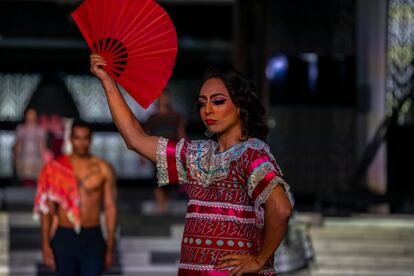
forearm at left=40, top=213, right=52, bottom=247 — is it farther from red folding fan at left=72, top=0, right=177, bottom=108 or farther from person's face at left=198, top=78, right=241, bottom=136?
person's face at left=198, top=78, right=241, bottom=136

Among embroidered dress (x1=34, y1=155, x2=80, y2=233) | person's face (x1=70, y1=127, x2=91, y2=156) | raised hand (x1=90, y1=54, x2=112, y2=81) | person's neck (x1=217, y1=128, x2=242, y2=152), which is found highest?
raised hand (x1=90, y1=54, x2=112, y2=81)

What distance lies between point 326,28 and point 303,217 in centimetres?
331

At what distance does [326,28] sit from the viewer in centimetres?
1557

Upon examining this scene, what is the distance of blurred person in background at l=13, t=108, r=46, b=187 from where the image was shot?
48.2 feet

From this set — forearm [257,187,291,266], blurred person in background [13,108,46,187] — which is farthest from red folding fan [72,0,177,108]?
blurred person in background [13,108,46,187]

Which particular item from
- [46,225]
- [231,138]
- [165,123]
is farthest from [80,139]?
[165,123]

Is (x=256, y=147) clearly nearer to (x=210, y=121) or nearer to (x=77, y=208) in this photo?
(x=210, y=121)

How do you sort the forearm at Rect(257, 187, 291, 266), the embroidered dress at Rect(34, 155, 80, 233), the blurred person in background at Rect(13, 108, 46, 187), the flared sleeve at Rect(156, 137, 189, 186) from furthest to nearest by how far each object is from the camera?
the blurred person in background at Rect(13, 108, 46, 187) < the embroidered dress at Rect(34, 155, 80, 233) < the flared sleeve at Rect(156, 137, 189, 186) < the forearm at Rect(257, 187, 291, 266)

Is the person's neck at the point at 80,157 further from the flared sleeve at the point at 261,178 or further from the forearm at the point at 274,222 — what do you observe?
the forearm at the point at 274,222

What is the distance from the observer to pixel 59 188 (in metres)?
Answer: 8.07

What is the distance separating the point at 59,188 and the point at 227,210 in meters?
4.06

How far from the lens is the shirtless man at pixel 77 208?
7.55 meters

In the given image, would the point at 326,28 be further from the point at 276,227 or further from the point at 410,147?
the point at 276,227

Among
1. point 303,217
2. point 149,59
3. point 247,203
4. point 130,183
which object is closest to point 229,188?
point 247,203
